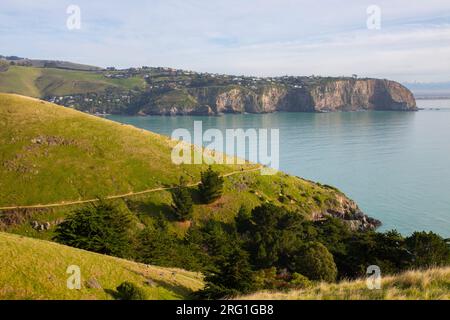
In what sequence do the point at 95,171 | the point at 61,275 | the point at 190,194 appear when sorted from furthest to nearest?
the point at 190,194 → the point at 95,171 → the point at 61,275

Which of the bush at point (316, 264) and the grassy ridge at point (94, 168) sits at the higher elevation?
the grassy ridge at point (94, 168)

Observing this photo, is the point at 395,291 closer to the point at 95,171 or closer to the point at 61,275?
the point at 61,275

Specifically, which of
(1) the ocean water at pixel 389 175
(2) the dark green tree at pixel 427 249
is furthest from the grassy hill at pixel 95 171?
(2) the dark green tree at pixel 427 249

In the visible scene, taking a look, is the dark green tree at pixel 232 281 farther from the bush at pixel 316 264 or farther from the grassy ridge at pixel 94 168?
the grassy ridge at pixel 94 168

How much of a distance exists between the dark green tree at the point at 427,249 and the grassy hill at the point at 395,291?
101 ft

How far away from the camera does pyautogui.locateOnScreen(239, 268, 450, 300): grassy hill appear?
15.7 metres

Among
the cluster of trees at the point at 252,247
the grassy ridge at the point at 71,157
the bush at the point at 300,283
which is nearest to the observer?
the bush at the point at 300,283

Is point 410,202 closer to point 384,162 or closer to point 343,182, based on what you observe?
point 343,182

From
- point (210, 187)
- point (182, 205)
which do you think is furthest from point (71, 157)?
point (210, 187)

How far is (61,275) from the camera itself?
77.4ft

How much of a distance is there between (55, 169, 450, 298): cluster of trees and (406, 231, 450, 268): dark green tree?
11 cm

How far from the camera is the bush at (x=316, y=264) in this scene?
44.8 m

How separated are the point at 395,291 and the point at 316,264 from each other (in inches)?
1172
